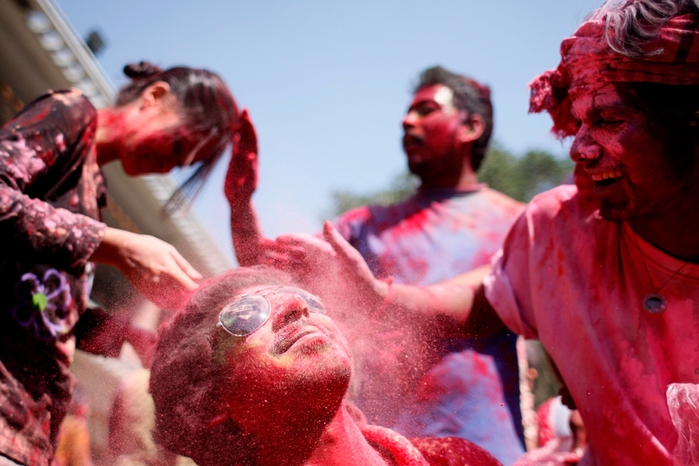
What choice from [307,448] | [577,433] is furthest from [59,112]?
[577,433]

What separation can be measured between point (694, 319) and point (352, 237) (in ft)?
4.57

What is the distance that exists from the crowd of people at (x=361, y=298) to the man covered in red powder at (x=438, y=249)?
0.6 inches

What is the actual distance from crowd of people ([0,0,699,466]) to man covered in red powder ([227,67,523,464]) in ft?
0.05

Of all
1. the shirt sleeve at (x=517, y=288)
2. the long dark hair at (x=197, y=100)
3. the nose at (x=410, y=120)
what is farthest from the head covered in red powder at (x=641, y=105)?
the nose at (x=410, y=120)

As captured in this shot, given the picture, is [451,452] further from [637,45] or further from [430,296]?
[637,45]

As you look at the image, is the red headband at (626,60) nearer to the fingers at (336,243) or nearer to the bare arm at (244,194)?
the fingers at (336,243)

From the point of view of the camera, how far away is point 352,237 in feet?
8.73

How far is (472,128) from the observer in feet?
11.0

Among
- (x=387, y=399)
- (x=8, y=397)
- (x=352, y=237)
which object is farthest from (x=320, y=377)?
(x=352, y=237)

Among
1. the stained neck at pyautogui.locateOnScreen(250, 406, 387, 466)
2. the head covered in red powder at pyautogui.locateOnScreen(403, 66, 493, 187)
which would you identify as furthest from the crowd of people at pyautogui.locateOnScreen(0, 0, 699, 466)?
the head covered in red powder at pyautogui.locateOnScreen(403, 66, 493, 187)

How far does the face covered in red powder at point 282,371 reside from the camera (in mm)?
1404

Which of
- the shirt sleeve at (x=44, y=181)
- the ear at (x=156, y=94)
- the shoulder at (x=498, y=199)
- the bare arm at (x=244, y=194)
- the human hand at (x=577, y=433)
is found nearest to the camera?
the shirt sleeve at (x=44, y=181)

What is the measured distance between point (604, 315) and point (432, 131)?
1649mm

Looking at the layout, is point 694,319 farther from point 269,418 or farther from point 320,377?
point 269,418
